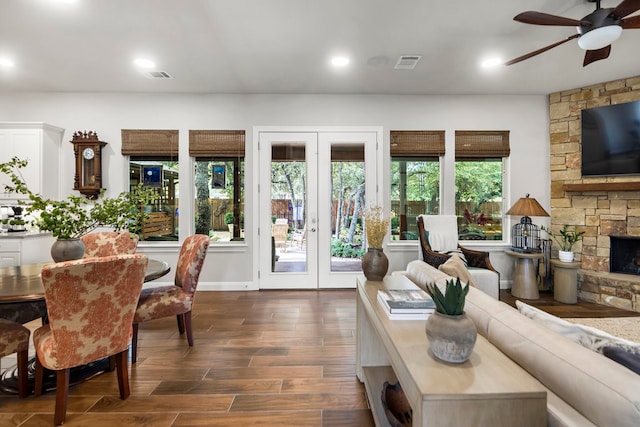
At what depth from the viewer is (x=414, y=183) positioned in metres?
4.66

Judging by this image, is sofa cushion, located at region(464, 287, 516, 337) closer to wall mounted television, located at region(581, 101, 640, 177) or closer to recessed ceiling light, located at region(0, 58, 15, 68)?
wall mounted television, located at region(581, 101, 640, 177)

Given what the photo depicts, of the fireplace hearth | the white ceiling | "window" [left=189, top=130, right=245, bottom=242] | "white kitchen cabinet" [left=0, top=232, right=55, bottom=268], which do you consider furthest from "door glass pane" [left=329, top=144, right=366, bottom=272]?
"white kitchen cabinet" [left=0, top=232, right=55, bottom=268]

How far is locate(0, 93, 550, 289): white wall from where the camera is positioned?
14.4 ft

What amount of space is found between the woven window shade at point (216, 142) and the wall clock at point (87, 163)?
4.13 feet

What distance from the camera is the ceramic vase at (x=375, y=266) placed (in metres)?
2.04

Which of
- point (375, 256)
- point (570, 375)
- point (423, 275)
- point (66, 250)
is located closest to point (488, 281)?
point (423, 275)

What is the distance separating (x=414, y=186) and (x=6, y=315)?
4.60 meters

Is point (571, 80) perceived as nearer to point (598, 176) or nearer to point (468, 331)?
point (598, 176)

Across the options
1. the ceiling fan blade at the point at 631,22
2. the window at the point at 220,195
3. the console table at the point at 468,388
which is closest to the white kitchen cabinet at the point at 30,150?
the window at the point at 220,195

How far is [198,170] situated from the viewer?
4586 millimetres

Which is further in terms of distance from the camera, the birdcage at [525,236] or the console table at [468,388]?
the birdcage at [525,236]

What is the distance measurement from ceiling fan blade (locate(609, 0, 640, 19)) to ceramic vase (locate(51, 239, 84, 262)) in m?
4.10

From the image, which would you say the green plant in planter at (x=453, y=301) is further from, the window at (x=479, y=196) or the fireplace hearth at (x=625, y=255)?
the fireplace hearth at (x=625, y=255)

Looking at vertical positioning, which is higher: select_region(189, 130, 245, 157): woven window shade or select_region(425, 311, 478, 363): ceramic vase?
select_region(189, 130, 245, 157): woven window shade
